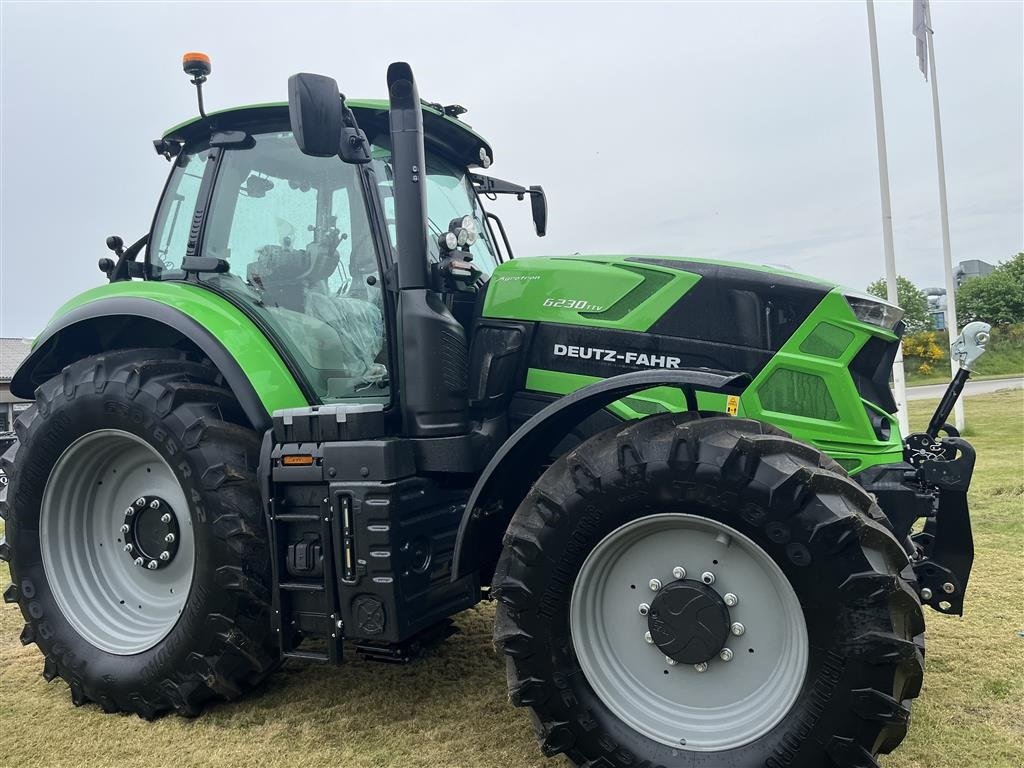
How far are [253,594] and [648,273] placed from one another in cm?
216

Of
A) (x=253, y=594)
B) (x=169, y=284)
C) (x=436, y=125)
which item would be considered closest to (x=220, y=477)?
(x=253, y=594)

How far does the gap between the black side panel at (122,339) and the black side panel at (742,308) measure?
182 cm

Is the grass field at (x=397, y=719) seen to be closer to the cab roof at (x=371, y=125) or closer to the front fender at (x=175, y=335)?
the front fender at (x=175, y=335)

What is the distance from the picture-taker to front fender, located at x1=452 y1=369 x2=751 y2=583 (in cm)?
269

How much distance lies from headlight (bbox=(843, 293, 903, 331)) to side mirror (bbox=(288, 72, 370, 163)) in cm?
213

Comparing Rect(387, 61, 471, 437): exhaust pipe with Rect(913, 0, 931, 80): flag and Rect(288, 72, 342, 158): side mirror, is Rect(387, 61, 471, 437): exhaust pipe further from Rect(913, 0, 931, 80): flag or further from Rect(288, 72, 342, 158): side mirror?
Rect(913, 0, 931, 80): flag

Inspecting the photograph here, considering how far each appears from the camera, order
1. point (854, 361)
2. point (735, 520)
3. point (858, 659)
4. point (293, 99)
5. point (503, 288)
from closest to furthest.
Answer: point (858, 659), point (735, 520), point (293, 99), point (854, 361), point (503, 288)

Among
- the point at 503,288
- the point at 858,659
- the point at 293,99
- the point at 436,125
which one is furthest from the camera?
the point at 436,125

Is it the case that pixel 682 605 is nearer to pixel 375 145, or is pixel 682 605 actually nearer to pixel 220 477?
pixel 220 477

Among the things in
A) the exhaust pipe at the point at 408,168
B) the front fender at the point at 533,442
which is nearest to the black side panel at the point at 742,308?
the front fender at the point at 533,442

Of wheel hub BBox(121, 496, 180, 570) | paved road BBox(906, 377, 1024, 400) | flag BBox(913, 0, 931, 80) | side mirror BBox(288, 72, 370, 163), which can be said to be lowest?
paved road BBox(906, 377, 1024, 400)

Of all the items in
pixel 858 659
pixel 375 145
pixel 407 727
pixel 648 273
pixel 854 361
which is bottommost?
pixel 407 727

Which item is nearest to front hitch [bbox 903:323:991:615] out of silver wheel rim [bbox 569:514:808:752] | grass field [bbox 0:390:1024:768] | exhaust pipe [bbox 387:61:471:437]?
grass field [bbox 0:390:1024:768]

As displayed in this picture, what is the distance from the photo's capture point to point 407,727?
10.4 ft
